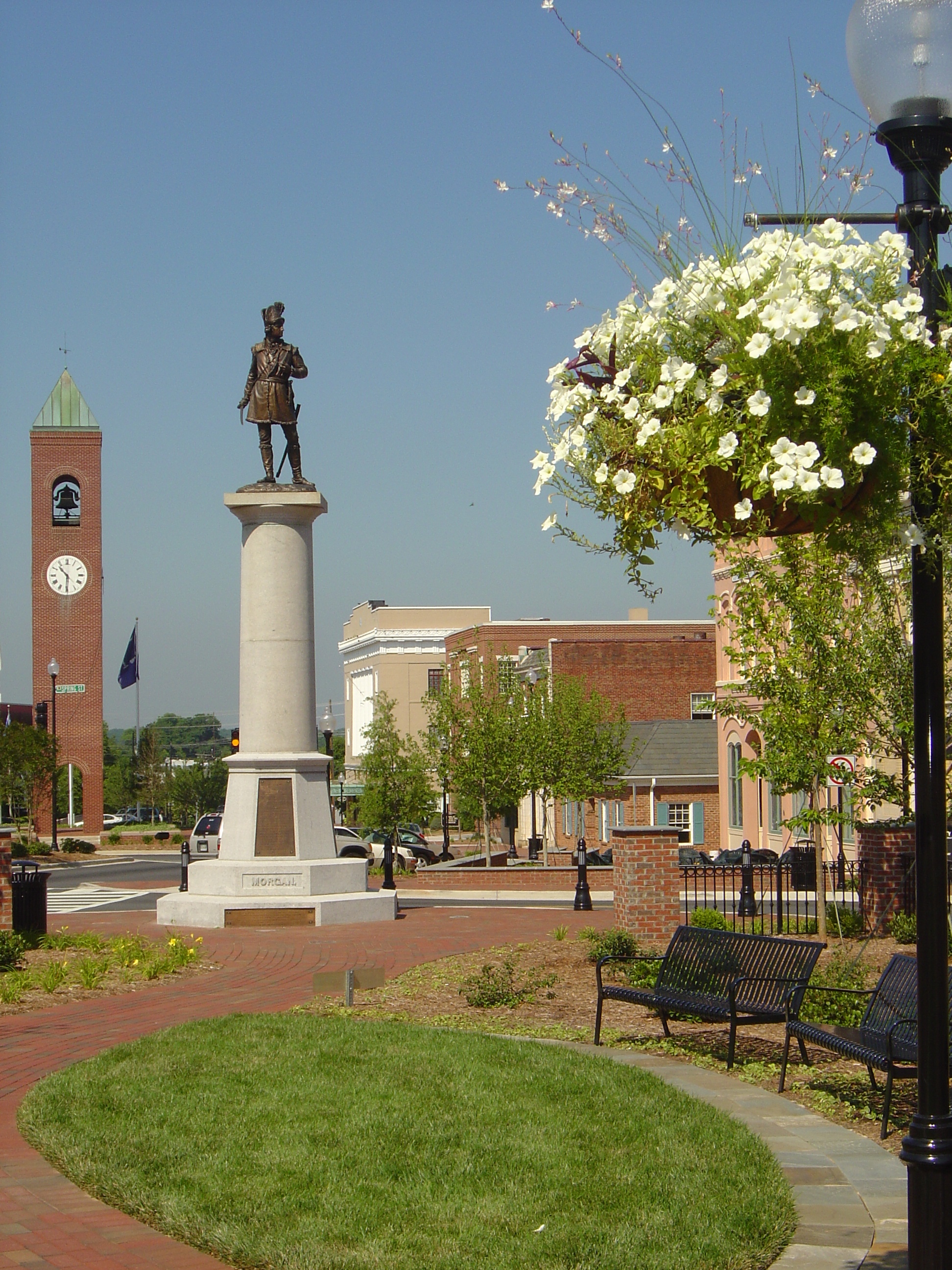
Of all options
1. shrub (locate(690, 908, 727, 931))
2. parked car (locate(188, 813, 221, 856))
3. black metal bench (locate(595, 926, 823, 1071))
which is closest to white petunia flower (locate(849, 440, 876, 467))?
black metal bench (locate(595, 926, 823, 1071))

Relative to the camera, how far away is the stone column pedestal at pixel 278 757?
67.1 ft

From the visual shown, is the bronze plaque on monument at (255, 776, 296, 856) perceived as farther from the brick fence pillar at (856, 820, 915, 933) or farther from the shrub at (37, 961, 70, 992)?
the brick fence pillar at (856, 820, 915, 933)

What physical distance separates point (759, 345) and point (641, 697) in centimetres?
5625

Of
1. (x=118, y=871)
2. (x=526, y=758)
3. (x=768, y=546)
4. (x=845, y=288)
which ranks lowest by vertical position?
(x=118, y=871)

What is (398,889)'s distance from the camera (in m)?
30.1

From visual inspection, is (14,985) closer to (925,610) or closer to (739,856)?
(925,610)

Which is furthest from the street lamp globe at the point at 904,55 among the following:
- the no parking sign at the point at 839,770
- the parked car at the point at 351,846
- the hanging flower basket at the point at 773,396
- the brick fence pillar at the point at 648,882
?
the parked car at the point at 351,846

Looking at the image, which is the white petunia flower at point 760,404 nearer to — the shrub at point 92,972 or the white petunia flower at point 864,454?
the white petunia flower at point 864,454

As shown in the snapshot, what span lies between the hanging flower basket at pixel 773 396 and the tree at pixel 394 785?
3612 centimetres

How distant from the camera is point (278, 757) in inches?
813

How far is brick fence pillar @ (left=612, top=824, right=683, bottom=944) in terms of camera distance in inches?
623

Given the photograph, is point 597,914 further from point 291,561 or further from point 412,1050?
point 412,1050

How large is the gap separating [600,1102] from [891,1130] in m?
1.66

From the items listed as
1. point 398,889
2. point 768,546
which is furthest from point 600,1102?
point 398,889
